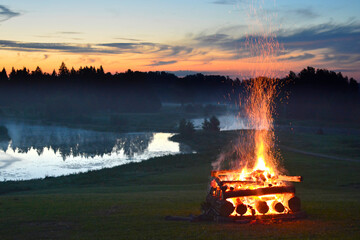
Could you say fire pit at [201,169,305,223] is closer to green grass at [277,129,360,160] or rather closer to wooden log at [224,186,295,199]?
wooden log at [224,186,295,199]

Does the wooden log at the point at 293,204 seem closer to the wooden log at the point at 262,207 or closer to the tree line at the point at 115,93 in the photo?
the wooden log at the point at 262,207

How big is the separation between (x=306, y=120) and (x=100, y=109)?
8738 cm

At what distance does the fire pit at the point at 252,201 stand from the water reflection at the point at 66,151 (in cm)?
3832

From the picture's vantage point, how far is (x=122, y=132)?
11525 centimetres

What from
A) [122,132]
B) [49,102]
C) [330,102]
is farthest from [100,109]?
[330,102]

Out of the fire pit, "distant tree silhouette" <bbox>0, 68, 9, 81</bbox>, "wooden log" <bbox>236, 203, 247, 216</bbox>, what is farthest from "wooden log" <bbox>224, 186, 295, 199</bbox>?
"distant tree silhouette" <bbox>0, 68, 9, 81</bbox>

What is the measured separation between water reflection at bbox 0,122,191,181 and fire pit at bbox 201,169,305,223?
126ft

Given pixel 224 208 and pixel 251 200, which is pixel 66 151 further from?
pixel 224 208

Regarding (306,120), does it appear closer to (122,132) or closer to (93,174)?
(122,132)

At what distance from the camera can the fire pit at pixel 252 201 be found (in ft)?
50.0

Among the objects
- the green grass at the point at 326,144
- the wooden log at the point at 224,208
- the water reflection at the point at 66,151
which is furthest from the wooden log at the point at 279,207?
the green grass at the point at 326,144

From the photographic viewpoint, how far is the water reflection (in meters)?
55.6

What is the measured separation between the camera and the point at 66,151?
74250 millimetres

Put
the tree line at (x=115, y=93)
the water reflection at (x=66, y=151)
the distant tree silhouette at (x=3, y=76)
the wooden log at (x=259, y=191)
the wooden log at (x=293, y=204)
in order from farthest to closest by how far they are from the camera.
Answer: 1. the distant tree silhouette at (x=3, y=76)
2. the tree line at (x=115, y=93)
3. the water reflection at (x=66, y=151)
4. the wooden log at (x=293, y=204)
5. the wooden log at (x=259, y=191)
